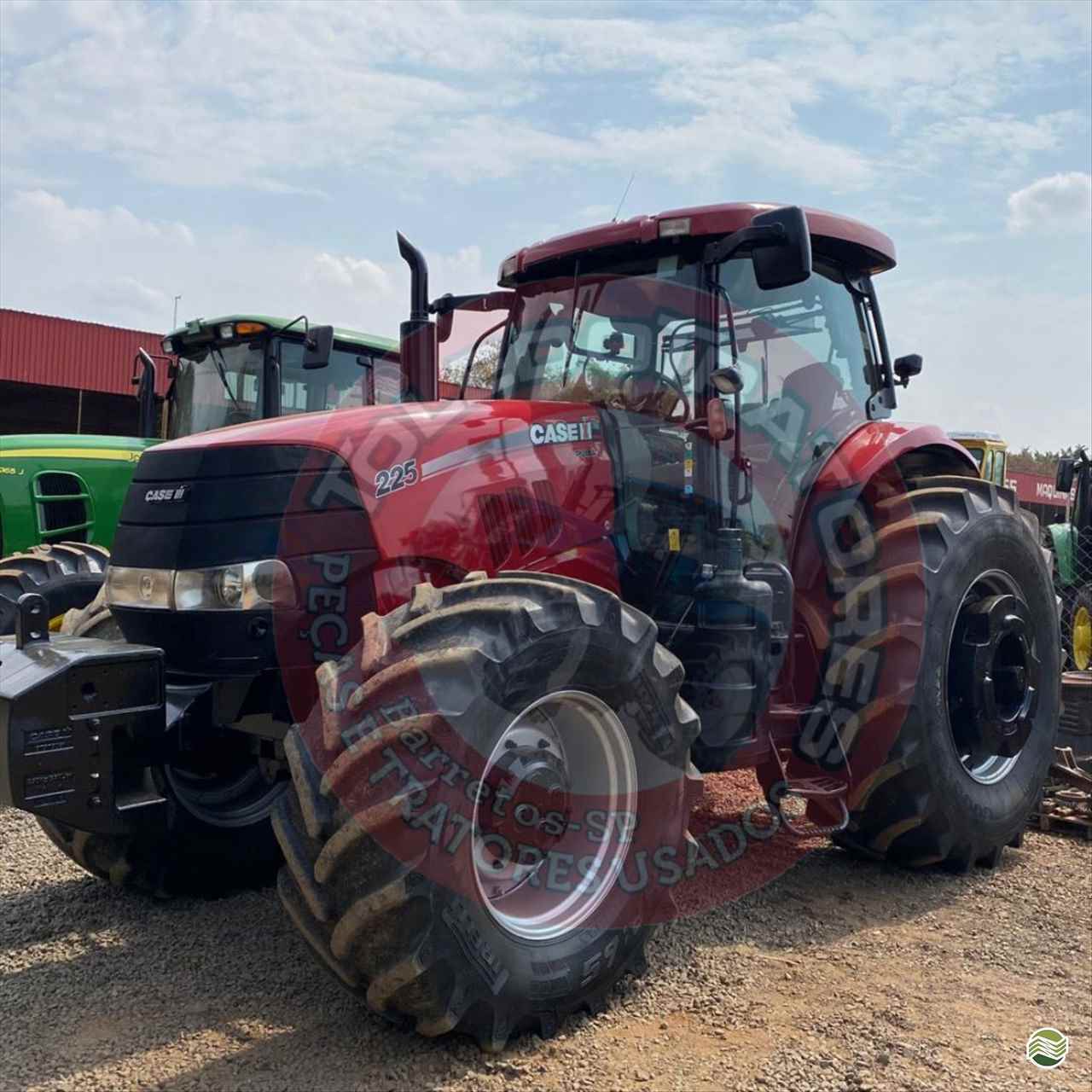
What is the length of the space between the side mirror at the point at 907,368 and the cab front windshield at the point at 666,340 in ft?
1.90

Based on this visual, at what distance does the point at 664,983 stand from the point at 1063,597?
32.9ft

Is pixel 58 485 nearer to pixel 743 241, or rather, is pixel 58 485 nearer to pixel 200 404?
pixel 200 404

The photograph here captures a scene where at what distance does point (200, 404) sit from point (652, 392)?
445 cm

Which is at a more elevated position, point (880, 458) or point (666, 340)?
point (666, 340)

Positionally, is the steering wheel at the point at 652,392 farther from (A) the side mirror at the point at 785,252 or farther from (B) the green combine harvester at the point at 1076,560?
(B) the green combine harvester at the point at 1076,560

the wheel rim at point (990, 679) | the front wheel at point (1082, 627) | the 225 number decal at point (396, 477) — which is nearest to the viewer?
the 225 number decal at point (396, 477)

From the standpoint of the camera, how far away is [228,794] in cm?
422

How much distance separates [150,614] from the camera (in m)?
3.36

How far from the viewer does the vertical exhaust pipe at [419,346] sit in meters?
4.45

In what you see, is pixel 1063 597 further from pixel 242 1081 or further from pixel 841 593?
pixel 242 1081

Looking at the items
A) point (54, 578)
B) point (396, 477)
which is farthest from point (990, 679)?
point (54, 578)

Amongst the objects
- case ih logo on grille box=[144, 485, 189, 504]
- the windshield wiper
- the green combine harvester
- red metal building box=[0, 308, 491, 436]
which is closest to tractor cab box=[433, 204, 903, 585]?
case ih logo on grille box=[144, 485, 189, 504]

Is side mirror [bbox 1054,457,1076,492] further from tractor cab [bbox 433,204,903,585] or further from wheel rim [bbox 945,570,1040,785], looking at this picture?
tractor cab [bbox 433,204,903,585]

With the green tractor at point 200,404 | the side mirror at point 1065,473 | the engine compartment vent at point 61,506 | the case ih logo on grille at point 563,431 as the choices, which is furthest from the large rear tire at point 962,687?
the side mirror at point 1065,473
